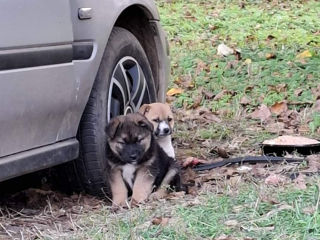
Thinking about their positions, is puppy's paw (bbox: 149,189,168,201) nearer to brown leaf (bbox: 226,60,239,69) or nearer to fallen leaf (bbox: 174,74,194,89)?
fallen leaf (bbox: 174,74,194,89)

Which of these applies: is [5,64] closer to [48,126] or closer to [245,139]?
[48,126]

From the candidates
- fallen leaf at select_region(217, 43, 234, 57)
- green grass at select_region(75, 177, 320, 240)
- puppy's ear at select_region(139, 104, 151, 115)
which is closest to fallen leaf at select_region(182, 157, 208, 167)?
puppy's ear at select_region(139, 104, 151, 115)

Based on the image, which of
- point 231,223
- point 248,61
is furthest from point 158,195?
point 248,61

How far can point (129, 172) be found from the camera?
527 centimetres

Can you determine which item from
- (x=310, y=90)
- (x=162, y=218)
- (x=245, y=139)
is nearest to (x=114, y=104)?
(x=162, y=218)

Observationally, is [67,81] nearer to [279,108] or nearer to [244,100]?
[279,108]

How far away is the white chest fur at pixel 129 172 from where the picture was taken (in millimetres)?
5242

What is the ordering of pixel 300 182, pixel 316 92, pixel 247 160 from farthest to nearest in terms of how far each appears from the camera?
pixel 316 92 → pixel 247 160 → pixel 300 182

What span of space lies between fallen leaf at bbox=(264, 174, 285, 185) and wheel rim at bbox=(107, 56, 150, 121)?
1052mm

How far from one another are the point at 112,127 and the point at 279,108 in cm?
345

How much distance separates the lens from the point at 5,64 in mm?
4141

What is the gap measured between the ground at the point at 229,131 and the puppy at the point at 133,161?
0.14 meters

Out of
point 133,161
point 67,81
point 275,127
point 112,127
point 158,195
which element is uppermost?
point 67,81

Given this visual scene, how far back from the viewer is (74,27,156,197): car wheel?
5.07 metres
